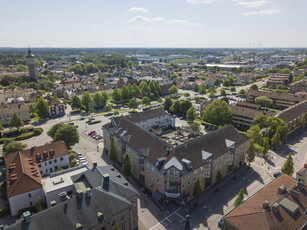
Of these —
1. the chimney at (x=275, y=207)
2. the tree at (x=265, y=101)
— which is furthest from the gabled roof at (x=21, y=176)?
the tree at (x=265, y=101)

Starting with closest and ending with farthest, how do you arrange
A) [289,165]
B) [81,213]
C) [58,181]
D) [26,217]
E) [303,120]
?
[26,217], [81,213], [58,181], [289,165], [303,120]

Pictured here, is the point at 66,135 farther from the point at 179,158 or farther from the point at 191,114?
the point at 191,114

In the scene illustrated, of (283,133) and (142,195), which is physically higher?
(283,133)

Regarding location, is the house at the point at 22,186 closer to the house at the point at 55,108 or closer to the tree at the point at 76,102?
the house at the point at 55,108

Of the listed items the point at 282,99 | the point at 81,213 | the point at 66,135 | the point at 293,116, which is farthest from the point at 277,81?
the point at 81,213

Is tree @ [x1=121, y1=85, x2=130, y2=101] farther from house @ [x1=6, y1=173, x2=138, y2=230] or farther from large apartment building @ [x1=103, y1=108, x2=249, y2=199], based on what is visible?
house @ [x1=6, y1=173, x2=138, y2=230]

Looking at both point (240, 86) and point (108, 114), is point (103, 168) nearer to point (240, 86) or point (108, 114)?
point (108, 114)

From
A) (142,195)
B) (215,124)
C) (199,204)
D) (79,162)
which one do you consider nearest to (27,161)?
(79,162)
